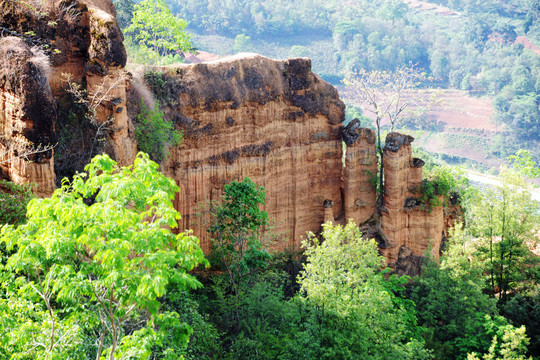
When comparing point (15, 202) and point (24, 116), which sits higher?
point (24, 116)

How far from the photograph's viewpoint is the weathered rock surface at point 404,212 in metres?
25.1

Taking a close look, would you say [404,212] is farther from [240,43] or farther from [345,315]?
[240,43]

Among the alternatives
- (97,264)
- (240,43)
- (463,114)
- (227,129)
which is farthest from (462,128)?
(97,264)

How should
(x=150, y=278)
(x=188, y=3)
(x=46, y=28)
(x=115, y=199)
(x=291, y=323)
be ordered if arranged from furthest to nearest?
(x=188, y=3) → (x=46, y=28) → (x=291, y=323) → (x=115, y=199) → (x=150, y=278)

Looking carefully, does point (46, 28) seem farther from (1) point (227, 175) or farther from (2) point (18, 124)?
(1) point (227, 175)

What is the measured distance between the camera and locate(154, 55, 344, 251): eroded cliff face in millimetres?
21000

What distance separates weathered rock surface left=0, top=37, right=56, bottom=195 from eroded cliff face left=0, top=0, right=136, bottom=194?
2103 millimetres

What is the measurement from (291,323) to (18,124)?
9.14 m

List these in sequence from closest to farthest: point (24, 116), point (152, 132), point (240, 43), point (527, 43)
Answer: point (24, 116), point (152, 132), point (240, 43), point (527, 43)

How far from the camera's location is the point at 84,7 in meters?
17.8

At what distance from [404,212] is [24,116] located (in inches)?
676

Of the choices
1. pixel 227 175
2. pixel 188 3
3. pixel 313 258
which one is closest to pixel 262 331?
pixel 313 258


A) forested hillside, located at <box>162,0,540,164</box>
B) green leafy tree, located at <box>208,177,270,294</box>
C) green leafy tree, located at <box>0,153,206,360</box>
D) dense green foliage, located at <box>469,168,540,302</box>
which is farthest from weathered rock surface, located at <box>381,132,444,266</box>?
forested hillside, located at <box>162,0,540,164</box>

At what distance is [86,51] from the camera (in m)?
A: 17.9
